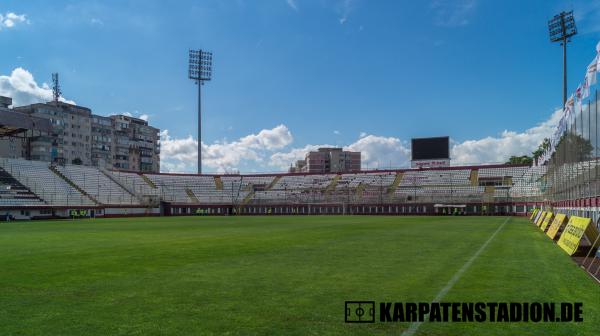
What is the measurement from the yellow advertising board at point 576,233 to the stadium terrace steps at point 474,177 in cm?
6752

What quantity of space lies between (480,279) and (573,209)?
1583cm

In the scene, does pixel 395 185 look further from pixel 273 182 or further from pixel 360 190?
pixel 273 182

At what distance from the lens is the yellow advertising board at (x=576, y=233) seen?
47.4 ft

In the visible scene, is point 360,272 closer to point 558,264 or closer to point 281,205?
point 558,264

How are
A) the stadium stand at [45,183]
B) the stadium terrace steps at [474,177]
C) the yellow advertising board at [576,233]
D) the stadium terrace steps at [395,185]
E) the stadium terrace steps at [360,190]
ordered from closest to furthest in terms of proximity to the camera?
the yellow advertising board at [576,233], the stadium stand at [45,183], the stadium terrace steps at [474,177], the stadium terrace steps at [395,185], the stadium terrace steps at [360,190]

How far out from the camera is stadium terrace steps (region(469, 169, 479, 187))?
270 feet

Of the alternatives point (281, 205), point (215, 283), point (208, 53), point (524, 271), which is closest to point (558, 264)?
point (524, 271)

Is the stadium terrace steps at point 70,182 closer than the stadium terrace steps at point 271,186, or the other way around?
the stadium terrace steps at point 271,186

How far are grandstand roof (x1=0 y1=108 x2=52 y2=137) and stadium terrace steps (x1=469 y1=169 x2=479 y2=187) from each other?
234 feet

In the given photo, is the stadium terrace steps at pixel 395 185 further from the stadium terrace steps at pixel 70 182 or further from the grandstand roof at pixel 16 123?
the grandstand roof at pixel 16 123

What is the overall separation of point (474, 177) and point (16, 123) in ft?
247

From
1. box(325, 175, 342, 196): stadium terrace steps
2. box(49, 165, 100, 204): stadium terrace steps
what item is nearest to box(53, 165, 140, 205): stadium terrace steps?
box(49, 165, 100, 204): stadium terrace steps

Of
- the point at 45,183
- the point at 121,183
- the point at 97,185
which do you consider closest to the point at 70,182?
the point at 97,185

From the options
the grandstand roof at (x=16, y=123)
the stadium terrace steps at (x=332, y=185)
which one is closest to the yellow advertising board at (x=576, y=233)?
the grandstand roof at (x=16, y=123)
